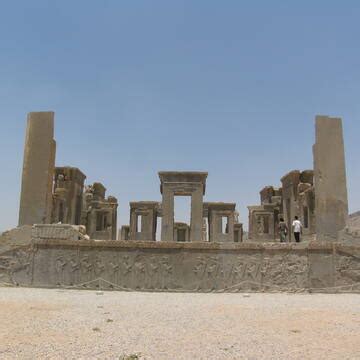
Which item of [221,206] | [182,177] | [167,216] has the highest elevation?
[182,177]

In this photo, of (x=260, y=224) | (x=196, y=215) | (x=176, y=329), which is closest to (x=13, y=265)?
(x=176, y=329)

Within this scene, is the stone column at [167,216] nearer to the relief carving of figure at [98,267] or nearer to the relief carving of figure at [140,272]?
the relief carving of figure at [140,272]

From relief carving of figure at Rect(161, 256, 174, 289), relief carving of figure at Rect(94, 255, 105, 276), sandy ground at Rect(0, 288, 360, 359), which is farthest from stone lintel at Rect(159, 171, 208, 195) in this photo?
sandy ground at Rect(0, 288, 360, 359)

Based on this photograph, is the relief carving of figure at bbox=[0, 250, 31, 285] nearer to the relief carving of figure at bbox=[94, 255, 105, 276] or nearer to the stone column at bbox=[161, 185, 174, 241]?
the relief carving of figure at bbox=[94, 255, 105, 276]

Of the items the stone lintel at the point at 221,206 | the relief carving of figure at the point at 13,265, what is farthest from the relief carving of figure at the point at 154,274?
the stone lintel at the point at 221,206

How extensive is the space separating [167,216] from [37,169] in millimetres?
7797

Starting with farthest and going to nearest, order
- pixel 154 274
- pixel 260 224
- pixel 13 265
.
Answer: pixel 260 224 < pixel 13 265 < pixel 154 274

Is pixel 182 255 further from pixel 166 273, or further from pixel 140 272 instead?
pixel 140 272

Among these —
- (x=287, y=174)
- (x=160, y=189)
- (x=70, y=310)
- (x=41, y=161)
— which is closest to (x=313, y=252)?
(x=70, y=310)

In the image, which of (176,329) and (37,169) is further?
(37,169)

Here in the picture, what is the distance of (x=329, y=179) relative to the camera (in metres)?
11.6

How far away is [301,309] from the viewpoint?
6746 mm

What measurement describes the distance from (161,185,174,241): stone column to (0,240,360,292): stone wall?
8.07 metres

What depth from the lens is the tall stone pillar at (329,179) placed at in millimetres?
11289
